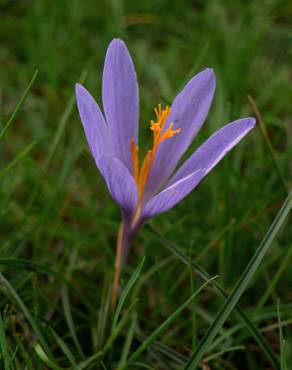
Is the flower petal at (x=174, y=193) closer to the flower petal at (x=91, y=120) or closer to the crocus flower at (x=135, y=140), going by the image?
the crocus flower at (x=135, y=140)

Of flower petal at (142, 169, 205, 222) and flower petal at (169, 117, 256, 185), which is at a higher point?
flower petal at (169, 117, 256, 185)

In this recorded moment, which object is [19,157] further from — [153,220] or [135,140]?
[153,220]

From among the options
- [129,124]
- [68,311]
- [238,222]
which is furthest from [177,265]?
[129,124]

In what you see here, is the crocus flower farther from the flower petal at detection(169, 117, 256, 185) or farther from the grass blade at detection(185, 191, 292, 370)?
the grass blade at detection(185, 191, 292, 370)

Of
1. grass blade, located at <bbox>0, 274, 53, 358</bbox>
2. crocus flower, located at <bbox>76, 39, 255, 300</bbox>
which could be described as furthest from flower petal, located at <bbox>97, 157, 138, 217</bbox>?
Result: grass blade, located at <bbox>0, 274, 53, 358</bbox>

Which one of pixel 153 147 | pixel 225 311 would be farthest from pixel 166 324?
pixel 153 147

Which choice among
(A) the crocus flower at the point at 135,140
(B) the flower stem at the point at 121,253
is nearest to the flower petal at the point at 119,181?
(A) the crocus flower at the point at 135,140

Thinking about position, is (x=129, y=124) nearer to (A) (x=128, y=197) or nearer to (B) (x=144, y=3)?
(A) (x=128, y=197)
